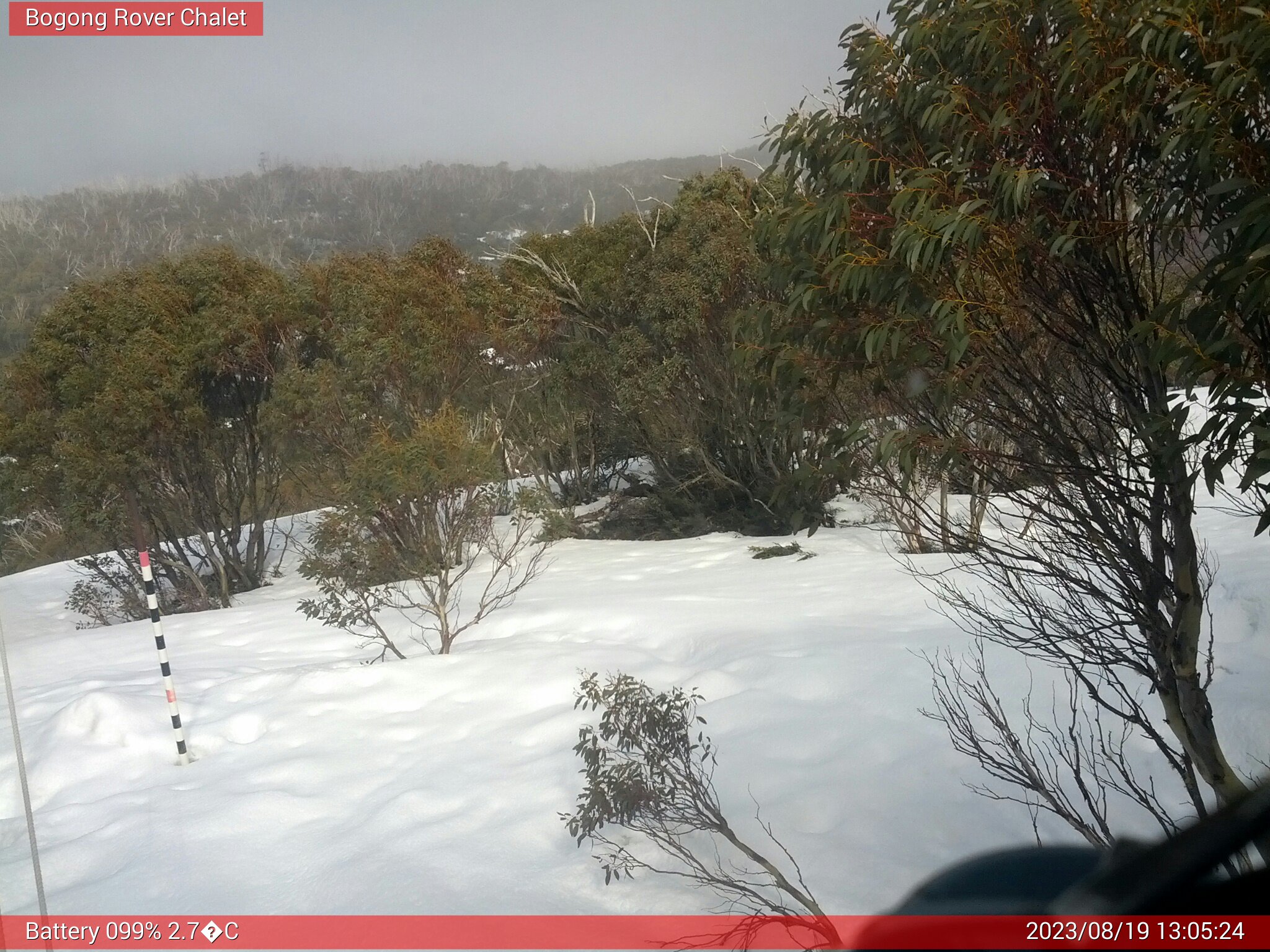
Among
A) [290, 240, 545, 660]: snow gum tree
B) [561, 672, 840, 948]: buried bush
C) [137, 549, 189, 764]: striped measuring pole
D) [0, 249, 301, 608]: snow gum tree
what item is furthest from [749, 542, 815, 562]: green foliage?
[0, 249, 301, 608]: snow gum tree

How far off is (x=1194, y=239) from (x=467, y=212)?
212 inches

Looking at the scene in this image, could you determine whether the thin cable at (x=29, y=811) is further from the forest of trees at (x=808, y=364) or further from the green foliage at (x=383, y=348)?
the green foliage at (x=383, y=348)

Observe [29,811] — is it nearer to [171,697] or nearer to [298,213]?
[171,697]

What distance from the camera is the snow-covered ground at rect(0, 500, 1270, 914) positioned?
2227mm

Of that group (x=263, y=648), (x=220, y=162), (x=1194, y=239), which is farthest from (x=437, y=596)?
(x=1194, y=239)

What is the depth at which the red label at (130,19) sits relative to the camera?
312cm

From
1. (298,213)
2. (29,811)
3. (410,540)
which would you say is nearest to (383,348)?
(410,540)

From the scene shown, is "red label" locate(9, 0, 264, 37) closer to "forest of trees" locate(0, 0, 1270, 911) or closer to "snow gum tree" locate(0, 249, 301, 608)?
"forest of trees" locate(0, 0, 1270, 911)

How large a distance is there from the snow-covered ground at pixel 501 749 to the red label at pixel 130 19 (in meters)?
2.41

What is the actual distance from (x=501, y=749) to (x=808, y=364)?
1599mm

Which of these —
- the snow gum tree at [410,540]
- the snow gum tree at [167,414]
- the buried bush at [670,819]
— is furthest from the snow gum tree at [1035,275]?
the snow gum tree at [167,414]

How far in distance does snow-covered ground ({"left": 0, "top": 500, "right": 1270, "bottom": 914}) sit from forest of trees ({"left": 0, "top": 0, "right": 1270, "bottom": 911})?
0.21 m

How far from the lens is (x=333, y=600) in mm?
4129

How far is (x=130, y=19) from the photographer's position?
3160mm
